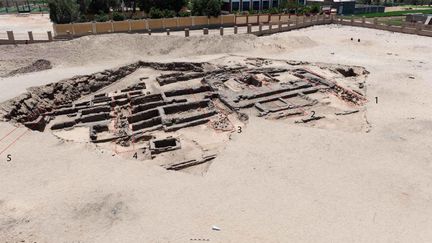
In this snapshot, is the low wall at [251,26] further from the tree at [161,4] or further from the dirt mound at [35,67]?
the dirt mound at [35,67]

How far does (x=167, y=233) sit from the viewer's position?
8.62 m

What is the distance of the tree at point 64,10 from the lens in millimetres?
34531

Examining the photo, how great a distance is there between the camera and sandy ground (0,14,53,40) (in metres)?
34.1

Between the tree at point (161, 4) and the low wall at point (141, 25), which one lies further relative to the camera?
the tree at point (161, 4)

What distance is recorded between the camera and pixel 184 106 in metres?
18.0

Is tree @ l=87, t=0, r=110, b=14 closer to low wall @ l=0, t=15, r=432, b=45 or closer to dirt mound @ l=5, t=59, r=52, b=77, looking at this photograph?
low wall @ l=0, t=15, r=432, b=45

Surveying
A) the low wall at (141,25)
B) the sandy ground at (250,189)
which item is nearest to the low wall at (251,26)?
the low wall at (141,25)

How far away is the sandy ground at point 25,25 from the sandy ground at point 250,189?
78.8ft

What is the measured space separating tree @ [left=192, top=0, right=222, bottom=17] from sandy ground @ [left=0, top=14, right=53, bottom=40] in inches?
640

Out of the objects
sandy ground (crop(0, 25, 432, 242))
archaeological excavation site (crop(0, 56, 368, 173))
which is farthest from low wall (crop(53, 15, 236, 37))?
sandy ground (crop(0, 25, 432, 242))

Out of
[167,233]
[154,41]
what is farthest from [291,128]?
[154,41]

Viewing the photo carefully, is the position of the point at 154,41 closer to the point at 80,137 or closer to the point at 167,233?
the point at 80,137

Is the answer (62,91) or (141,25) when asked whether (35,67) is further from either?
(141,25)

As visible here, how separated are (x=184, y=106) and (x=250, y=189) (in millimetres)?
8403
